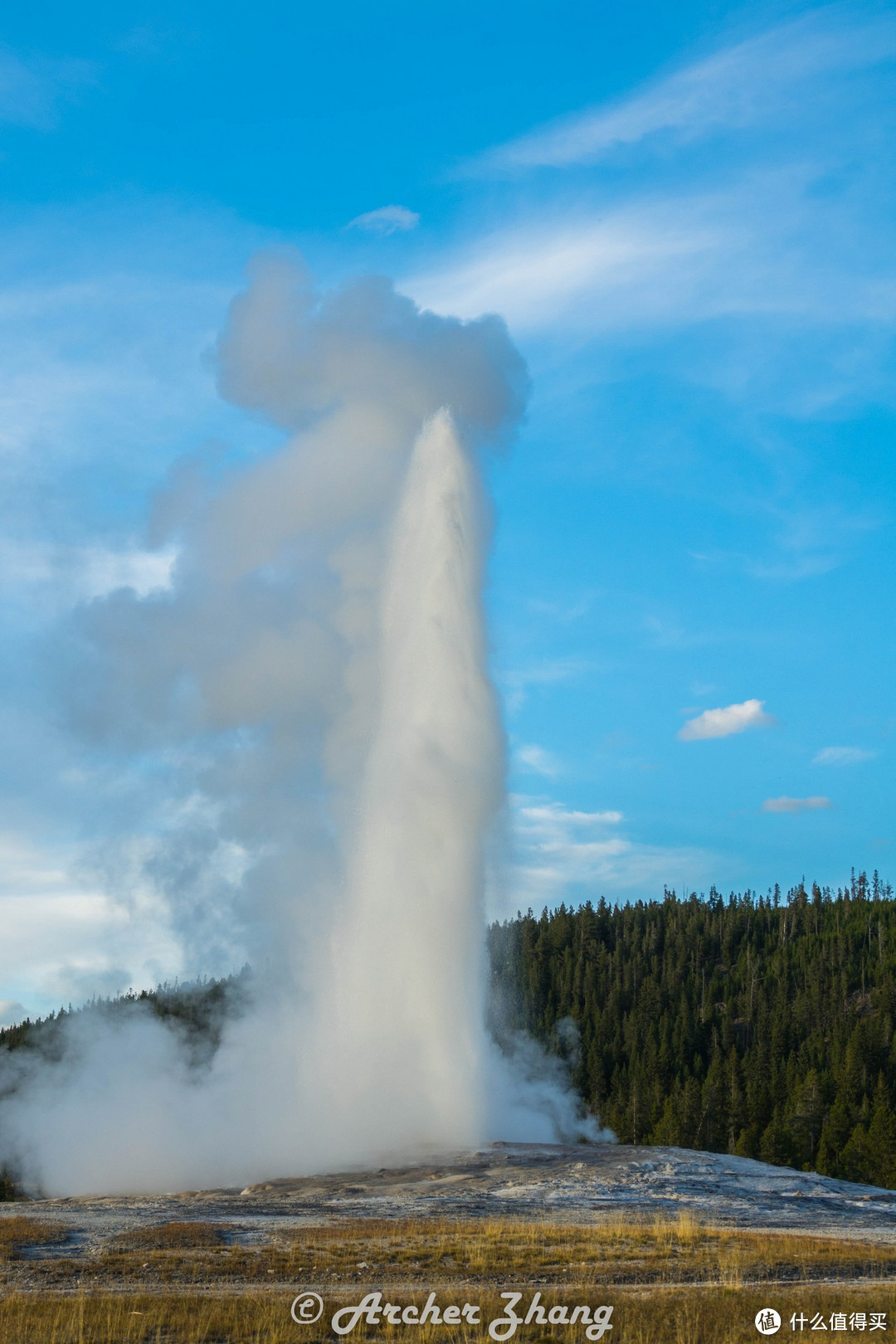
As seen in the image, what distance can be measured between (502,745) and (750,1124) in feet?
150

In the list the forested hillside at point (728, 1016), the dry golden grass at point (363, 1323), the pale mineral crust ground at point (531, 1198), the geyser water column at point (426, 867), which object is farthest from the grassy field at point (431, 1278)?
the forested hillside at point (728, 1016)

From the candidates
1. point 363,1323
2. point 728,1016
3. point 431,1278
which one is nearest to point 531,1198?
point 431,1278

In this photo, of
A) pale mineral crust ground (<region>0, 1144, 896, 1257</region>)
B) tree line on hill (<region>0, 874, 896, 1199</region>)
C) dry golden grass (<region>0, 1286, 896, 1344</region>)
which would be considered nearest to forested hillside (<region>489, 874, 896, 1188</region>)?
tree line on hill (<region>0, 874, 896, 1199</region>)

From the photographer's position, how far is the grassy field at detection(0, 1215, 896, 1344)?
1272 cm

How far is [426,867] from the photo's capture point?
125 ft

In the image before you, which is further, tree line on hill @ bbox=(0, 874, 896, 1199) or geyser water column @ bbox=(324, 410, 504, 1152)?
tree line on hill @ bbox=(0, 874, 896, 1199)

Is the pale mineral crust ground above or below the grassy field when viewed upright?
below

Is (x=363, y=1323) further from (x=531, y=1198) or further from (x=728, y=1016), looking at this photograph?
(x=728, y=1016)

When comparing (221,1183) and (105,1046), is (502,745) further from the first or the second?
(105,1046)

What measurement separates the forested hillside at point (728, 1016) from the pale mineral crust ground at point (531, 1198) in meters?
15.4

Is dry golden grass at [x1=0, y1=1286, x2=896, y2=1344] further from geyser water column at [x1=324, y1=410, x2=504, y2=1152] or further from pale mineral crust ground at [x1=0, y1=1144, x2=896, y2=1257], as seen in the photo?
geyser water column at [x1=324, y1=410, x2=504, y2=1152]

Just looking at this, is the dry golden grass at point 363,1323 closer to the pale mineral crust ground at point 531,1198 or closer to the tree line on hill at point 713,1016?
the pale mineral crust ground at point 531,1198

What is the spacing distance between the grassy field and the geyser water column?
13496mm

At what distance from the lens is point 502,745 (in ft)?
133
